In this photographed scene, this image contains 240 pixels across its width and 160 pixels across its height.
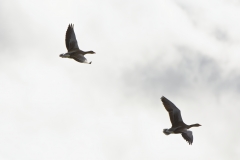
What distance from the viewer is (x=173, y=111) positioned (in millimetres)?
44531

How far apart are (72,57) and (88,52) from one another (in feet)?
5.52

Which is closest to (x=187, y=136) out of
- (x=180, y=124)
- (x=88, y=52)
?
(x=180, y=124)

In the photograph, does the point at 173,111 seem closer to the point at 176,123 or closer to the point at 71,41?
the point at 176,123

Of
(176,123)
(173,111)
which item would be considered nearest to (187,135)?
(176,123)

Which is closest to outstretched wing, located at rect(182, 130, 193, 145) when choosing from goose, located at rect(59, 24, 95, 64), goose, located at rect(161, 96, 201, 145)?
goose, located at rect(161, 96, 201, 145)

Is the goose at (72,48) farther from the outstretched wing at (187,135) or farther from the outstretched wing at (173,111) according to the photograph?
the outstretched wing at (187,135)

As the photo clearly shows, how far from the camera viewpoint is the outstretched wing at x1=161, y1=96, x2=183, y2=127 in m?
44.2

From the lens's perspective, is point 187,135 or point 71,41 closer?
point 187,135

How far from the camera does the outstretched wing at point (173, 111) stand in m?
44.2

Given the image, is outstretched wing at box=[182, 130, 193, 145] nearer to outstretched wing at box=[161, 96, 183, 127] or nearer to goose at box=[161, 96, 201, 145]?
goose at box=[161, 96, 201, 145]

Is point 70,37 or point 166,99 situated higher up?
point 70,37

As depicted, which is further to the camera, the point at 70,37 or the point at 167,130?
the point at 70,37

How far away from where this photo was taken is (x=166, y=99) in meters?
44.2

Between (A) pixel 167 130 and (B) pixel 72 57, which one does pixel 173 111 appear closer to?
(A) pixel 167 130
